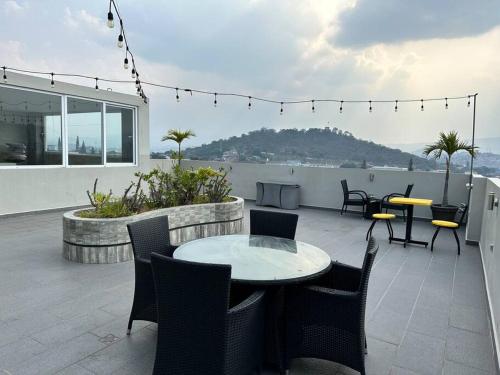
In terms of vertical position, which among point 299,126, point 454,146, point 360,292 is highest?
point 299,126

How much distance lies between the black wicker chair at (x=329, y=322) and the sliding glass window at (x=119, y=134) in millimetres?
7615

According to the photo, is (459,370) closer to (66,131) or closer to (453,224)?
(453,224)

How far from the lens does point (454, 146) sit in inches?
259

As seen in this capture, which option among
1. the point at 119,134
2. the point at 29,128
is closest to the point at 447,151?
the point at 119,134

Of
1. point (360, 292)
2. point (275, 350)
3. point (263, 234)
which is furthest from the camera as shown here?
point (263, 234)

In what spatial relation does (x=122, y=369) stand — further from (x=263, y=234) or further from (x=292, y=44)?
(x=292, y=44)

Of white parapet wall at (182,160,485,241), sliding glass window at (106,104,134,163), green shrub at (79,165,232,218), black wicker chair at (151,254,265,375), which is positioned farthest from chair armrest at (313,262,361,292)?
sliding glass window at (106,104,134,163)

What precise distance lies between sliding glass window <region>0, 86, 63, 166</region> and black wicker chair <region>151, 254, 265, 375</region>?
262 inches

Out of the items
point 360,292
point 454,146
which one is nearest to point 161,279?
point 360,292

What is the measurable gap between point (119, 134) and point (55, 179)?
2.07 meters

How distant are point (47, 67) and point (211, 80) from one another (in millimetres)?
3738

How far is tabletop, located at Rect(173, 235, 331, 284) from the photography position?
2.01m

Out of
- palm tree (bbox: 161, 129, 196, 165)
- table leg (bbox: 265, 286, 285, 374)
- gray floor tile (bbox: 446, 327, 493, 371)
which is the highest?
palm tree (bbox: 161, 129, 196, 165)

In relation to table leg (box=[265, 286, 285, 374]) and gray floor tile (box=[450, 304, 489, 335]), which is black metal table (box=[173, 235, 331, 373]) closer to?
table leg (box=[265, 286, 285, 374])
